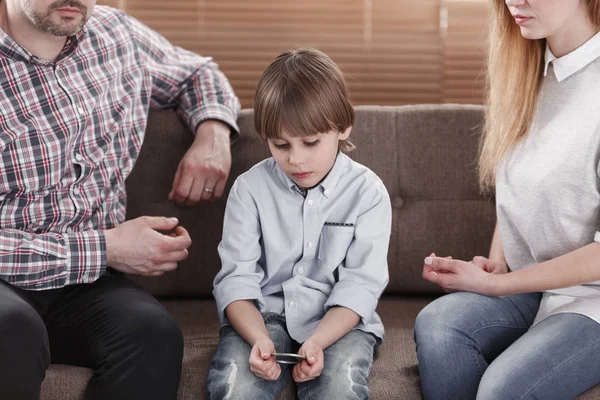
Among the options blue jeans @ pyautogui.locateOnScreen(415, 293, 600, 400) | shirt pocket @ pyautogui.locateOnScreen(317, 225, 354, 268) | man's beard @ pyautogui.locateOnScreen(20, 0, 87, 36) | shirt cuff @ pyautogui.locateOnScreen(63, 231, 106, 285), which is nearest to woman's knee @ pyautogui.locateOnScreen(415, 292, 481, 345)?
blue jeans @ pyautogui.locateOnScreen(415, 293, 600, 400)

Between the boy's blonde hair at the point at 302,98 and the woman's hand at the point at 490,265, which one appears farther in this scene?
the woman's hand at the point at 490,265

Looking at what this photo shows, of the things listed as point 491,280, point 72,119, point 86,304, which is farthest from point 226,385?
point 72,119

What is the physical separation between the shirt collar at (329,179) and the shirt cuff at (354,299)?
208 millimetres

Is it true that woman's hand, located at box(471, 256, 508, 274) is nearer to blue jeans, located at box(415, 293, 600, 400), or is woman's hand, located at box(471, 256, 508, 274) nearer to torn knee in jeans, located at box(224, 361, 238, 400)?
blue jeans, located at box(415, 293, 600, 400)

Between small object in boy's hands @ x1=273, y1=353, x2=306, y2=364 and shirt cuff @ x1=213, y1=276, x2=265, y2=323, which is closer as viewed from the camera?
small object in boy's hands @ x1=273, y1=353, x2=306, y2=364

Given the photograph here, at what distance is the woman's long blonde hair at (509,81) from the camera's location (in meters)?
1.72

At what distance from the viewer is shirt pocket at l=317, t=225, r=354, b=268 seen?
1.72 metres

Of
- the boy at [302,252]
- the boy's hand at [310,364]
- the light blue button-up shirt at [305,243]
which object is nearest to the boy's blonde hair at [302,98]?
the boy at [302,252]

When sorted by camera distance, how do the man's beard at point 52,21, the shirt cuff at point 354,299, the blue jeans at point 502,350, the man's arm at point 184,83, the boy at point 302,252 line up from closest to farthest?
the blue jeans at point 502,350
the boy at point 302,252
the shirt cuff at point 354,299
the man's beard at point 52,21
the man's arm at point 184,83

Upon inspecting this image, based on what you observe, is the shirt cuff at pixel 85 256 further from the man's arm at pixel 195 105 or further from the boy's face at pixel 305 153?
the boy's face at pixel 305 153

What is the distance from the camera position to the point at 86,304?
5.60 ft

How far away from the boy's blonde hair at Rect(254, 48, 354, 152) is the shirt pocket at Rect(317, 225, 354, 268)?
22 centimetres

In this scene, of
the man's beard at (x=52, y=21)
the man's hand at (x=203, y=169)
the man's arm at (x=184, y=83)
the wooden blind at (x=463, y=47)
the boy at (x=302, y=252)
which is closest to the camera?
the boy at (x=302, y=252)

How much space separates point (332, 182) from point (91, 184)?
1.91ft
